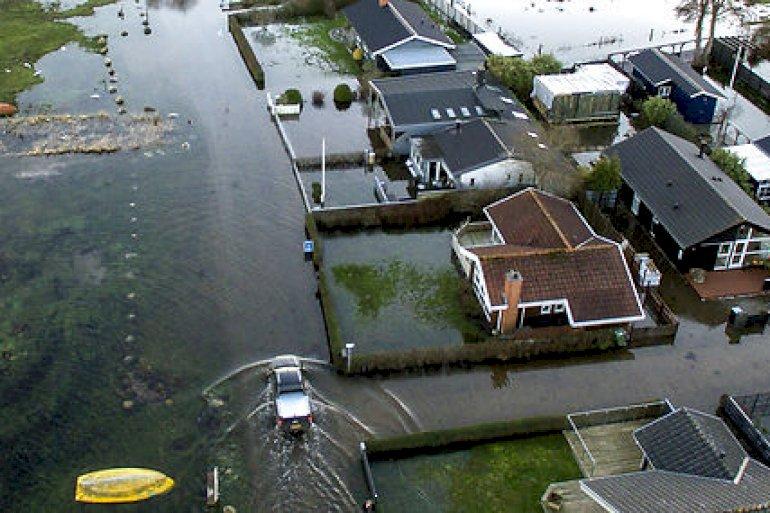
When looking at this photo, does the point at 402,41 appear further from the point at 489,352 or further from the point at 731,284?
the point at 489,352

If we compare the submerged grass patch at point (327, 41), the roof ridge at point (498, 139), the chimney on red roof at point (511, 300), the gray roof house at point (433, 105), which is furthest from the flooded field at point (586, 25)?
the chimney on red roof at point (511, 300)

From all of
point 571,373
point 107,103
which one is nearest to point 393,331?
point 571,373

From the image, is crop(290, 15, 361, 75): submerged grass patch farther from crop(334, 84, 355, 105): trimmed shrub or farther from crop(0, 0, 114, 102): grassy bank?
crop(0, 0, 114, 102): grassy bank

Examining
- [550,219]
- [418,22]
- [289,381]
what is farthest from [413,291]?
[418,22]

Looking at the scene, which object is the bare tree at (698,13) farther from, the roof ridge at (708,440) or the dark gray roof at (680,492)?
the dark gray roof at (680,492)

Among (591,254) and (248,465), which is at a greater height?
(591,254)

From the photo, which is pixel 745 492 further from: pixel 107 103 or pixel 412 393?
pixel 107 103
